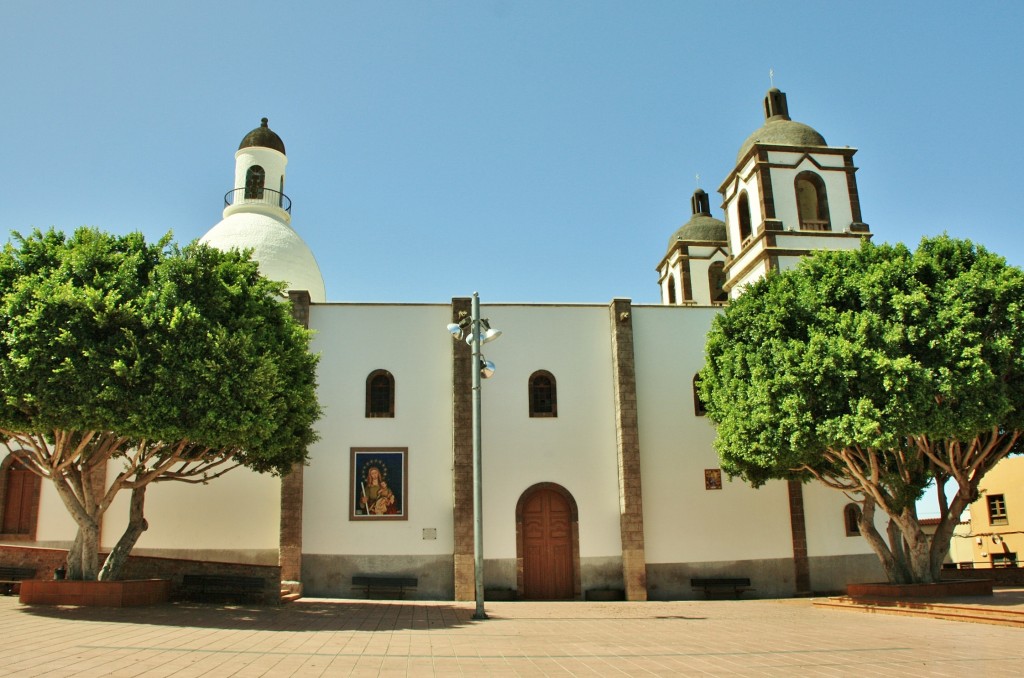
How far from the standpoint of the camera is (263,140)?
30859 mm

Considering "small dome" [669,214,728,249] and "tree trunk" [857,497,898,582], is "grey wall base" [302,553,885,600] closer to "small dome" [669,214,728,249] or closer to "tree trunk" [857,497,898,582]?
"tree trunk" [857,497,898,582]

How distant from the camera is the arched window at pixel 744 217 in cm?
2844

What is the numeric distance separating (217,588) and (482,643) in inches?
334

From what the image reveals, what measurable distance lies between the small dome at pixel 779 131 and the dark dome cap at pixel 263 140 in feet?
56.7

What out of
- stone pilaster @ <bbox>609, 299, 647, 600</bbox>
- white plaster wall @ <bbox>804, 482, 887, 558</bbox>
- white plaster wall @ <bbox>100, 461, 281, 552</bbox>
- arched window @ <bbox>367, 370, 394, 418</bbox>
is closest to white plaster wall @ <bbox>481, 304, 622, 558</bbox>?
stone pilaster @ <bbox>609, 299, 647, 600</bbox>

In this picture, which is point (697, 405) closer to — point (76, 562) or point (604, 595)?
point (604, 595)

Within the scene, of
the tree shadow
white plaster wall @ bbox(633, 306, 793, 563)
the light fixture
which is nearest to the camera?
the tree shadow

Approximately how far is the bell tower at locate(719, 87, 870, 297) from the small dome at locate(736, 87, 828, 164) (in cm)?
3

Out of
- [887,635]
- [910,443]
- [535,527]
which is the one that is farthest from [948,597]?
[535,527]

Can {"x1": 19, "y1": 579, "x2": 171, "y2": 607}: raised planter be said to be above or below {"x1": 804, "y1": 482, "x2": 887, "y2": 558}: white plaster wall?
below

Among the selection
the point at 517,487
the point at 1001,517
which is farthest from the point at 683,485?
the point at 1001,517

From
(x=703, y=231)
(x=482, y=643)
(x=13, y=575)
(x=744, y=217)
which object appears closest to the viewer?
(x=482, y=643)

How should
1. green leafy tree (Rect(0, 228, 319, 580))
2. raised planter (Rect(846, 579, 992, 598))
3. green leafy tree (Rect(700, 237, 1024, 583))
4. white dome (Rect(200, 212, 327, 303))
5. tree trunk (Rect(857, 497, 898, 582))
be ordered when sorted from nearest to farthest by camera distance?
green leafy tree (Rect(0, 228, 319, 580)), green leafy tree (Rect(700, 237, 1024, 583)), raised planter (Rect(846, 579, 992, 598)), tree trunk (Rect(857, 497, 898, 582)), white dome (Rect(200, 212, 327, 303))

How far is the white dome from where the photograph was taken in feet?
90.3
